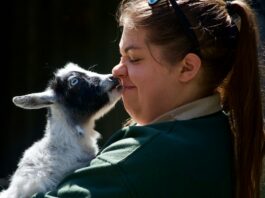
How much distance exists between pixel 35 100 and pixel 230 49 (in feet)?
3.96

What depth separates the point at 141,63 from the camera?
81.3 inches

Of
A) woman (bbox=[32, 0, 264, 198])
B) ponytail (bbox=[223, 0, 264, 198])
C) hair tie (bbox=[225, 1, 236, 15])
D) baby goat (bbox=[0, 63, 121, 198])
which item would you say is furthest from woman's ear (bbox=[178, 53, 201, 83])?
baby goat (bbox=[0, 63, 121, 198])

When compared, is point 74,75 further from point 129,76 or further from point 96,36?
point 96,36

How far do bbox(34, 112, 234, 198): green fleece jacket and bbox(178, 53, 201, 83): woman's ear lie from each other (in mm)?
169

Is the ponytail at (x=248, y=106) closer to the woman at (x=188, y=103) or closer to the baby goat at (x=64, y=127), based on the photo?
the woman at (x=188, y=103)

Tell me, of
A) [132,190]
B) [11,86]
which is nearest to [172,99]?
[132,190]

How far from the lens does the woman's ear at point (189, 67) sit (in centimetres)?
201

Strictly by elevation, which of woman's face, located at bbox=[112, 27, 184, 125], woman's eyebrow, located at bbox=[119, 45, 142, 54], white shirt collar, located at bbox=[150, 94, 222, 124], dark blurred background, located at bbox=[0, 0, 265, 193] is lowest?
dark blurred background, located at bbox=[0, 0, 265, 193]

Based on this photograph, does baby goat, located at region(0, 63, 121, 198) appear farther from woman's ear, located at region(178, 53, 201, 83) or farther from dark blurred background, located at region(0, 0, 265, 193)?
dark blurred background, located at region(0, 0, 265, 193)

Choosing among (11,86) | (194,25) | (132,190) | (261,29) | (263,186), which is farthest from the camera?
(11,86)

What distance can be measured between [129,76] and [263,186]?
635 millimetres

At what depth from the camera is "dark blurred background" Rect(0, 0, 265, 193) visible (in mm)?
6582

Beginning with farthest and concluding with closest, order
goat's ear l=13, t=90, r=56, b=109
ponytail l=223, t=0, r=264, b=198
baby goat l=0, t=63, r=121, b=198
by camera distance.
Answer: goat's ear l=13, t=90, r=56, b=109 < baby goat l=0, t=63, r=121, b=198 < ponytail l=223, t=0, r=264, b=198

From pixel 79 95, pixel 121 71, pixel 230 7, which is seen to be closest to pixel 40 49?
pixel 79 95
